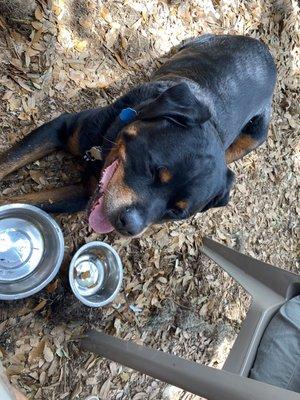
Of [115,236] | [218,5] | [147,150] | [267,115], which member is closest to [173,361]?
[147,150]

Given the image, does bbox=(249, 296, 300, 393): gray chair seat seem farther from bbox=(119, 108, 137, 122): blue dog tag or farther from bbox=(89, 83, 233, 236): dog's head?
bbox=(119, 108, 137, 122): blue dog tag

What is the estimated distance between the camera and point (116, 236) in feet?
13.0

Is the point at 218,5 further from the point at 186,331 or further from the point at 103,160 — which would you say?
the point at 186,331

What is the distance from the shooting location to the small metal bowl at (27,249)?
326cm

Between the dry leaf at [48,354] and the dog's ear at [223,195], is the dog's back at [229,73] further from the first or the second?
the dry leaf at [48,354]

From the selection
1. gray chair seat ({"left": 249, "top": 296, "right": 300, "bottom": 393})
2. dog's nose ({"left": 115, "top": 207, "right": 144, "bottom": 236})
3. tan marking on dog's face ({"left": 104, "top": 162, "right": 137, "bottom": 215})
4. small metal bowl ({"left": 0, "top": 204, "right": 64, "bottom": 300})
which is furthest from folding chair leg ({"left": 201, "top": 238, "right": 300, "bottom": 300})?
small metal bowl ({"left": 0, "top": 204, "right": 64, "bottom": 300})

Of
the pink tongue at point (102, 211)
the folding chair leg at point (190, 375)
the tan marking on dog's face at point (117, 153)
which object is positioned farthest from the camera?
the pink tongue at point (102, 211)

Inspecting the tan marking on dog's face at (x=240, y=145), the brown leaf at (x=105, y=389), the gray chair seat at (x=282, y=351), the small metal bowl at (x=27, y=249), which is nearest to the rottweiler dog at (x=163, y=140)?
the small metal bowl at (x=27, y=249)

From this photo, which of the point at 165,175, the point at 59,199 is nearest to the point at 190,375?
the point at 165,175

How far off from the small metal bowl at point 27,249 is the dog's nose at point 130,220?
0.60 metres

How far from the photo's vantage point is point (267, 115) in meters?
4.64

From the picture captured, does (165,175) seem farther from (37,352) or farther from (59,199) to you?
(37,352)

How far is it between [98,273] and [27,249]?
24.7 inches

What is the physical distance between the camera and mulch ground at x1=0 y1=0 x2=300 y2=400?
3576mm
